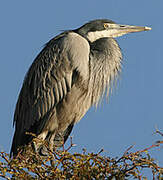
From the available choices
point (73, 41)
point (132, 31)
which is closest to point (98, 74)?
point (73, 41)

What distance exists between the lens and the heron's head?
536cm

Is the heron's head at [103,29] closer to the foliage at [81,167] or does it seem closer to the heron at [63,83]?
the heron at [63,83]

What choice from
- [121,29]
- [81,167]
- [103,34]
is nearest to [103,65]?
[103,34]

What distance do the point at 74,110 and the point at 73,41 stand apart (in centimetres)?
82

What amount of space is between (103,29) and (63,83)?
0.96m

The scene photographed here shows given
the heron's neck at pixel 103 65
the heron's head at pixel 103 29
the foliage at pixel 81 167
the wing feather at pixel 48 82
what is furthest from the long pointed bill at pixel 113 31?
the foliage at pixel 81 167

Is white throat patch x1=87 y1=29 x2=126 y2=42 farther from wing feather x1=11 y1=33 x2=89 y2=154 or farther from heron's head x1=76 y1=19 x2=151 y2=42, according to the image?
wing feather x1=11 y1=33 x2=89 y2=154

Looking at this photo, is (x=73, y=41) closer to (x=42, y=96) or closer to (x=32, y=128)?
(x=42, y=96)

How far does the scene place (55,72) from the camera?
5.06 metres

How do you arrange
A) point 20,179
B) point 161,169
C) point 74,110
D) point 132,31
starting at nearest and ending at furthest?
point 161,169 → point 20,179 → point 74,110 → point 132,31

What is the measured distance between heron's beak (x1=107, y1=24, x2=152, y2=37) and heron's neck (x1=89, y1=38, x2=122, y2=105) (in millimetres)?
184

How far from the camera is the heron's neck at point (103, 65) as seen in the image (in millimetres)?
5094

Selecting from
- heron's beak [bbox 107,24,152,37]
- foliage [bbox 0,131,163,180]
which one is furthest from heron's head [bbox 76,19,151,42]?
foliage [bbox 0,131,163,180]

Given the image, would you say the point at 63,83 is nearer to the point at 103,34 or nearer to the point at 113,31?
the point at 103,34
